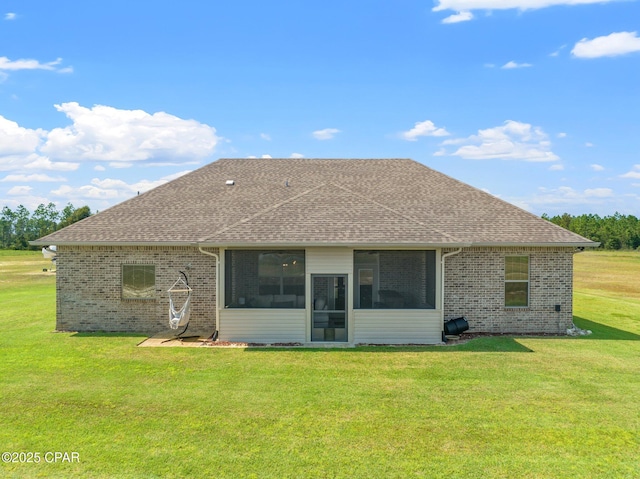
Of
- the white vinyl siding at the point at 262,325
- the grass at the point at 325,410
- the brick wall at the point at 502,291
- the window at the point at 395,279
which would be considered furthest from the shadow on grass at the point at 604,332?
the white vinyl siding at the point at 262,325

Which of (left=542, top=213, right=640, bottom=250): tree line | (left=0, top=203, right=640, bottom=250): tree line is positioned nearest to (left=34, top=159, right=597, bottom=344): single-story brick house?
(left=0, top=203, right=640, bottom=250): tree line

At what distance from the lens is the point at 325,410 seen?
7848mm

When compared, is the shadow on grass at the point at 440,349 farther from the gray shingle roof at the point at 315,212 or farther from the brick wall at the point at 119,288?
the brick wall at the point at 119,288

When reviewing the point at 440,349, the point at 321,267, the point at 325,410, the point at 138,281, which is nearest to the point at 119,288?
the point at 138,281

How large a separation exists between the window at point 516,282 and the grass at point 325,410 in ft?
5.70

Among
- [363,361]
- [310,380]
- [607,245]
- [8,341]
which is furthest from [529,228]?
[607,245]

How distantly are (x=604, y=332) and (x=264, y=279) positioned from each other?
10411mm

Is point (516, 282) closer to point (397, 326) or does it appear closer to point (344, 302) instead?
point (397, 326)

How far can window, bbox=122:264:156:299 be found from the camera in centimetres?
1420

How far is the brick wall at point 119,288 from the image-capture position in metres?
14.1

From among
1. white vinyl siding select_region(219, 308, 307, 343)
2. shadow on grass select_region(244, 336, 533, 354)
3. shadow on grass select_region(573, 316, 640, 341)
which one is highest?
white vinyl siding select_region(219, 308, 307, 343)

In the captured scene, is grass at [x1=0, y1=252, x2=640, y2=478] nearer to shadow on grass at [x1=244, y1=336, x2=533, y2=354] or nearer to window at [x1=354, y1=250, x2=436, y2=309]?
shadow on grass at [x1=244, y1=336, x2=533, y2=354]

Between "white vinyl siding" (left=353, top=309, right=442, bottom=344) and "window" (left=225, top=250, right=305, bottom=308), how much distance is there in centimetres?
174

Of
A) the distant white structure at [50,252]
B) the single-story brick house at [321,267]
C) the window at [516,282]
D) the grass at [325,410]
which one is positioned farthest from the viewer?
the distant white structure at [50,252]
